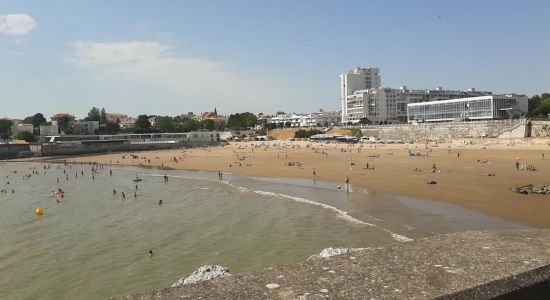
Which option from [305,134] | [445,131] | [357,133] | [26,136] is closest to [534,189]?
[445,131]

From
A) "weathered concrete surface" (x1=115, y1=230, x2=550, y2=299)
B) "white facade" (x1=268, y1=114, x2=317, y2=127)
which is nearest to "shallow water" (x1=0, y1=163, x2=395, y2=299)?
"weathered concrete surface" (x1=115, y1=230, x2=550, y2=299)

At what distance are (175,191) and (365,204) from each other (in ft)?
58.3

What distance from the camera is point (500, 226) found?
19969 mm

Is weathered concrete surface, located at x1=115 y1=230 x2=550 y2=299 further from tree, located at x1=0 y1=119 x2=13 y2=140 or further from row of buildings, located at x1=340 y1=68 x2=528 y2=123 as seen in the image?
tree, located at x1=0 y1=119 x2=13 y2=140

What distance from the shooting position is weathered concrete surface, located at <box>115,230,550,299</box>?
14.7 feet

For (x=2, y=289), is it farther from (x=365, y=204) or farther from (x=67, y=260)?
(x=365, y=204)

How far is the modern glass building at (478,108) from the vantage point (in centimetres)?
9700

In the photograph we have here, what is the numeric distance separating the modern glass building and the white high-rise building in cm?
5522

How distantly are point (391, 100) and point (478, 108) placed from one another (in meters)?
50.8

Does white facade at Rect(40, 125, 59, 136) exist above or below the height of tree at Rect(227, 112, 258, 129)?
below

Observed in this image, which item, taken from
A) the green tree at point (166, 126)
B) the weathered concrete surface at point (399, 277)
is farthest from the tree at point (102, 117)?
the weathered concrete surface at point (399, 277)

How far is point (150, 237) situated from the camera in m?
21.1

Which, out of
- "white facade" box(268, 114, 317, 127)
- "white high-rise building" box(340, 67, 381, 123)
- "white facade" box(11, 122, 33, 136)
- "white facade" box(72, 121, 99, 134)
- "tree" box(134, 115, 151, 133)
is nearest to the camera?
"white facade" box(11, 122, 33, 136)

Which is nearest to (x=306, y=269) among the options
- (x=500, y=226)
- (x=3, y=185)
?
(x=500, y=226)
